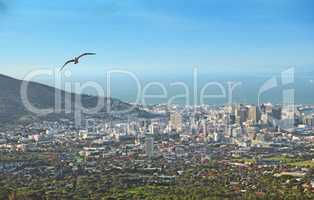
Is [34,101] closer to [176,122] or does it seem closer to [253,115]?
[176,122]

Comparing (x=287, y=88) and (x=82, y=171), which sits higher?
(x=287, y=88)

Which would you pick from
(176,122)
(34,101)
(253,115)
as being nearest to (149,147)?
(176,122)

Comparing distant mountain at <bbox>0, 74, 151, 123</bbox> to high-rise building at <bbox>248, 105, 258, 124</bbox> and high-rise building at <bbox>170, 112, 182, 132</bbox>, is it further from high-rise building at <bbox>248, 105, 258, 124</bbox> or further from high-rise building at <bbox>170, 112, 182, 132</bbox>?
high-rise building at <bbox>248, 105, 258, 124</bbox>

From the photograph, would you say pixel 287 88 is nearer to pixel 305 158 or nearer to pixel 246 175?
pixel 305 158

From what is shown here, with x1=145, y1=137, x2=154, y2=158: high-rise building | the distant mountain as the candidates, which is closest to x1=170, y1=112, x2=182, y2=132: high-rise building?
x1=145, y1=137, x2=154, y2=158: high-rise building

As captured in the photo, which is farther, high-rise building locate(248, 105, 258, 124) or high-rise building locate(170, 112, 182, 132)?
high-rise building locate(248, 105, 258, 124)

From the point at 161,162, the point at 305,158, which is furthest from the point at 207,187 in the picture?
the point at 305,158
